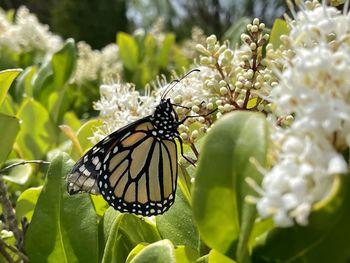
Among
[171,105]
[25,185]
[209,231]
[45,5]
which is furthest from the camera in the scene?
[45,5]

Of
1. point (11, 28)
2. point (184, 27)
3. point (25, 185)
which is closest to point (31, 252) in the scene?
point (25, 185)

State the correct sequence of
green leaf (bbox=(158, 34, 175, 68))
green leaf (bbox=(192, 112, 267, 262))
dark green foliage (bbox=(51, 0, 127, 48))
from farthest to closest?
dark green foliage (bbox=(51, 0, 127, 48)) < green leaf (bbox=(158, 34, 175, 68)) < green leaf (bbox=(192, 112, 267, 262))

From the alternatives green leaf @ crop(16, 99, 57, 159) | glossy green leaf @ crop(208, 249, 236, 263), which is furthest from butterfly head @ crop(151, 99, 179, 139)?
green leaf @ crop(16, 99, 57, 159)

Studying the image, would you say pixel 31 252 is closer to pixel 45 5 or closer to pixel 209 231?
pixel 209 231

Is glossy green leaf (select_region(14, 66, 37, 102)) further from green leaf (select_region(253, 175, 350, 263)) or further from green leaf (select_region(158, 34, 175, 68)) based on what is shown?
green leaf (select_region(253, 175, 350, 263))

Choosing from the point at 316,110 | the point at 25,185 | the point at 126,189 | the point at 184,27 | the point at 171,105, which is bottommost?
the point at 184,27

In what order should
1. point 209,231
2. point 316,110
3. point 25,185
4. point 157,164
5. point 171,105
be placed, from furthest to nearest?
1. point 25,185
2. point 157,164
3. point 171,105
4. point 209,231
5. point 316,110

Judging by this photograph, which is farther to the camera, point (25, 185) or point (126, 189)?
point (25, 185)
